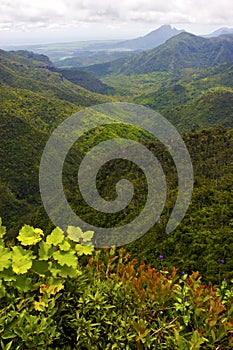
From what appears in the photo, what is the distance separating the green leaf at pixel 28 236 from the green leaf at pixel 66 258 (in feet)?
0.74

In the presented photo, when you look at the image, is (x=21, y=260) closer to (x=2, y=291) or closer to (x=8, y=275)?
(x=8, y=275)

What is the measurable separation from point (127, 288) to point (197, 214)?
1375 centimetres

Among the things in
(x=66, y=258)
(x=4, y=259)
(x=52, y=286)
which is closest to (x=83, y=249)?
(x=66, y=258)

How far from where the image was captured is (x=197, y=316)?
2646 mm

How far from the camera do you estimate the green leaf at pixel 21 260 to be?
2469mm

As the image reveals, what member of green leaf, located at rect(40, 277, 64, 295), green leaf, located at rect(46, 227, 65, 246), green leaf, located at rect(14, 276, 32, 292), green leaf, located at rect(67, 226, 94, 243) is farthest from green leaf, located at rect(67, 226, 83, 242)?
green leaf, located at rect(14, 276, 32, 292)

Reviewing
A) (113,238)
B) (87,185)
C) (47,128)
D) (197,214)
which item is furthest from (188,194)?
(47,128)

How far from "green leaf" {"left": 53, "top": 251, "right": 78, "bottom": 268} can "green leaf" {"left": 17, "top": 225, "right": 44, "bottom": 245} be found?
0.22 m

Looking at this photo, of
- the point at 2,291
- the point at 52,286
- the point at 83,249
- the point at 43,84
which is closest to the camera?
the point at 2,291

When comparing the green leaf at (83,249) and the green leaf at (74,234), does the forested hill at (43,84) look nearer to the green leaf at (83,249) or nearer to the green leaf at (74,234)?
the green leaf at (74,234)

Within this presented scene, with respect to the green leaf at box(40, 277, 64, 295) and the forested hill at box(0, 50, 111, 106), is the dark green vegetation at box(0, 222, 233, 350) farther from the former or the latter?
the forested hill at box(0, 50, 111, 106)

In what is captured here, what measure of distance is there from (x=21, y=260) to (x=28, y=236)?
0.97ft

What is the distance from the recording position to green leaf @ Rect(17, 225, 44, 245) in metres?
2.71

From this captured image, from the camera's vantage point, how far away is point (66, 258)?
2645 mm
